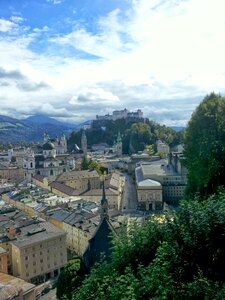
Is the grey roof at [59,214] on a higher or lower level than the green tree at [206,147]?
lower

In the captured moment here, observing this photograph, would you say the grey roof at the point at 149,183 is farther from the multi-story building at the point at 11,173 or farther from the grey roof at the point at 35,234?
the multi-story building at the point at 11,173

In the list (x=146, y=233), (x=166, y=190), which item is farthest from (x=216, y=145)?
(x=166, y=190)

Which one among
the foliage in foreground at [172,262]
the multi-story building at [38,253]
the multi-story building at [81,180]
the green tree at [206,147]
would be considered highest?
the green tree at [206,147]

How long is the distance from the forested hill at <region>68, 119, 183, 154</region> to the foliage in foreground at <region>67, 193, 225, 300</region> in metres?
82.5

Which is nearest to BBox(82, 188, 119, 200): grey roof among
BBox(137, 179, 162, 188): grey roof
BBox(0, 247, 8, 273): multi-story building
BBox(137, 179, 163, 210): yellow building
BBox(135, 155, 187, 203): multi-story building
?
BBox(137, 179, 163, 210): yellow building

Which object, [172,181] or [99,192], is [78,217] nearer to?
[99,192]

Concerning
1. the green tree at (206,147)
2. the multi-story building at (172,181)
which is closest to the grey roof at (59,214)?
the green tree at (206,147)

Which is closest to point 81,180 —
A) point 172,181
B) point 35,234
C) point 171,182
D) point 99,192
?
point 99,192

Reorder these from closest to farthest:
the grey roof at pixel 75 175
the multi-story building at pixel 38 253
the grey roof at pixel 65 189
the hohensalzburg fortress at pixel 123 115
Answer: the multi-story building at pixel 38 253, the grey roof at pixel 65 189, the grey roof at pixel 75 175, the hohensalzburg fortress at pixel 123 115

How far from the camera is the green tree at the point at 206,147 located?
19.9 meters

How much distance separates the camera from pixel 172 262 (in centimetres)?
853

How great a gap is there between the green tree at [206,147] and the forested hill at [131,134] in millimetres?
63311

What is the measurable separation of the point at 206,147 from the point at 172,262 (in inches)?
521

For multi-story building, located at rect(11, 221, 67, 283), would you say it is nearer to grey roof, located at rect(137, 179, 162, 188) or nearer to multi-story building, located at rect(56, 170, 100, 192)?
grey roof, located at rect(137, 179, 162, 188)
